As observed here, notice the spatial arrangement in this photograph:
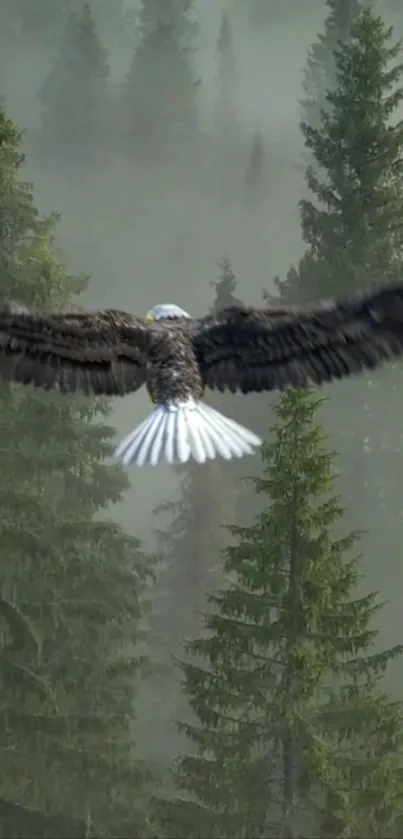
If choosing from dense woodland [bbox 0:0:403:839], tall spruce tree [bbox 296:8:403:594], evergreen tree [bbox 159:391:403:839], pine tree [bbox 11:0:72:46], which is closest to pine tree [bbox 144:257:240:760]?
dense woodland [bbox 0:0:403:839]

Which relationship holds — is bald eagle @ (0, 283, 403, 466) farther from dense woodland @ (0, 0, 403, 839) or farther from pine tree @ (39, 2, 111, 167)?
pine tree @ (39, 2, 111, 167)

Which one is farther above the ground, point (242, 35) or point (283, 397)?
point (242, 35)

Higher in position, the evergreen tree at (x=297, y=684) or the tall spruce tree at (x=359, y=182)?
the tall spruce tree at (x=359, y=182)

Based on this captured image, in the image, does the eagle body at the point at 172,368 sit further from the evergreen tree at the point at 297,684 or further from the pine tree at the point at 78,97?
the pine tree at the point at 78,97

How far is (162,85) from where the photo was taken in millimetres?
19969

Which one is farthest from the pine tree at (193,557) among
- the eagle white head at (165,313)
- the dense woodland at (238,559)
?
the eagle white head at (165,313)

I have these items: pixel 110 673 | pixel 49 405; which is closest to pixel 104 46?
pixel 49 405

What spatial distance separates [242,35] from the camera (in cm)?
1786

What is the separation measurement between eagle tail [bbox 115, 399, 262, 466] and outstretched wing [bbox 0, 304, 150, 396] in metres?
0.35

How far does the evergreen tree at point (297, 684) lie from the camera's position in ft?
21.8

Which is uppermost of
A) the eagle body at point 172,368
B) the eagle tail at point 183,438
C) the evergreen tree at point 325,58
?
the evergreen tree at point 325,58

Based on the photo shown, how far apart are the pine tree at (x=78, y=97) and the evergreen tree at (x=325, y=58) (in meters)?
4.67

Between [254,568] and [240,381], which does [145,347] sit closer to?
[240,381]

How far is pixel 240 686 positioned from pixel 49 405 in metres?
3.02
